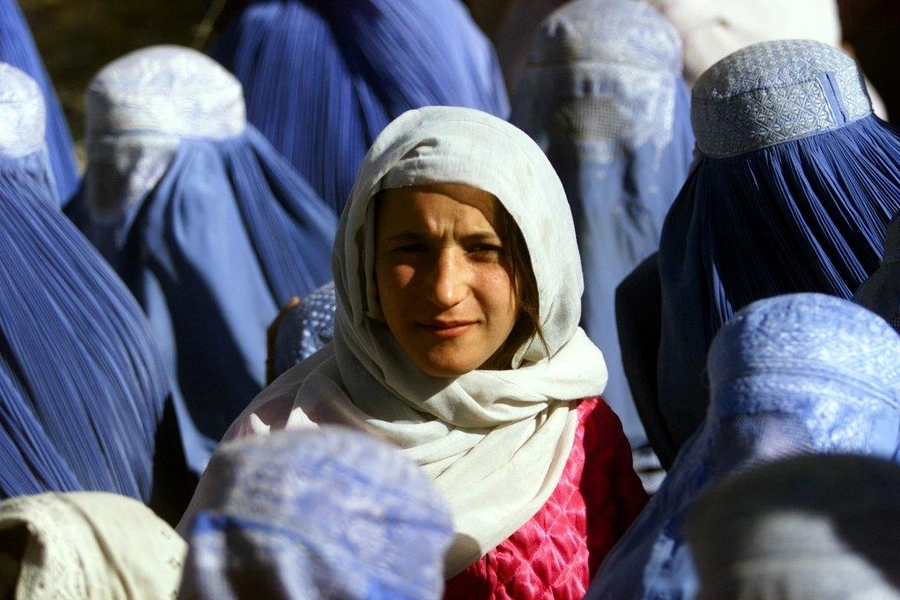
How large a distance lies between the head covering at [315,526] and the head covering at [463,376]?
2.33 feet

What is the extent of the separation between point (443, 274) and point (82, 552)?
2.66 ft

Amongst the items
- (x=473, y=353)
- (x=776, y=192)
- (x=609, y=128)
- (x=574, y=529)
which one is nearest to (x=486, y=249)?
(x=473, y=353)

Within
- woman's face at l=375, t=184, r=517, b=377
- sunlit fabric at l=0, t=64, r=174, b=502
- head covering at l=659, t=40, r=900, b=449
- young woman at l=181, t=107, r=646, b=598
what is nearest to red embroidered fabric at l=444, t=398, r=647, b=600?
young woman at l=181, t=107, r=646, b=598

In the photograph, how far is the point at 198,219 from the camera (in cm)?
413

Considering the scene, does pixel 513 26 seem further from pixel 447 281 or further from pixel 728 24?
pixel 447 281

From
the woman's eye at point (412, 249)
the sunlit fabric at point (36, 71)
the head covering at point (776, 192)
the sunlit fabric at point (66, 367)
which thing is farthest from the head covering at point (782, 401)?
the sunlit fabric at point (36, 71)

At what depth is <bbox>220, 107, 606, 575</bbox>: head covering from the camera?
2.31 m

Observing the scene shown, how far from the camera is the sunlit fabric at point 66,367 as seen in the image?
308 cm

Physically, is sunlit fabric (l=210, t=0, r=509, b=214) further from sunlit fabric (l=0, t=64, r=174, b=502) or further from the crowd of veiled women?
sunlit fabric (l=0, t=64, r=174, b=502)

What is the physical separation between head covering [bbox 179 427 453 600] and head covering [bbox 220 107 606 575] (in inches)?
28.0

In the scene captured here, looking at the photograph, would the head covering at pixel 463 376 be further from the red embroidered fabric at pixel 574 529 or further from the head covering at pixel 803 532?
the head covering at pixel 803 532

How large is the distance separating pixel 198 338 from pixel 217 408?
22 centimetres

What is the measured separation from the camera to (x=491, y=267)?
2346 millimetres

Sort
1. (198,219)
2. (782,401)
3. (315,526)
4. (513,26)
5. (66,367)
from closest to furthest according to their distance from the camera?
1. (315,526)
2. (782,401)
3. (66,367)
4. (198,219)
5. (513,26)
